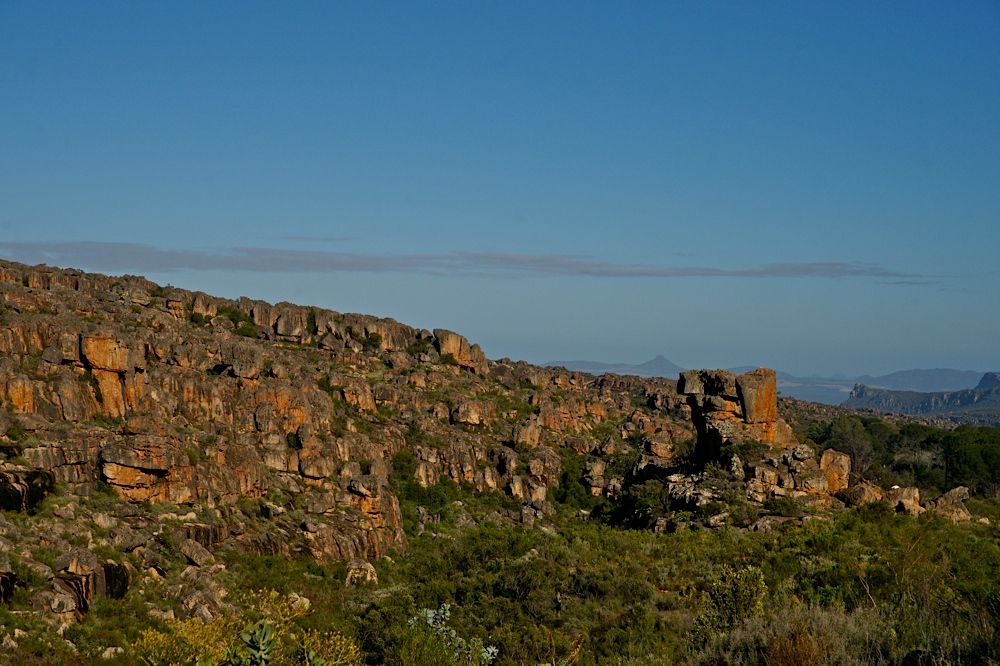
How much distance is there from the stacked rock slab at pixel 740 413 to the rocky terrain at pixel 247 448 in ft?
0.40

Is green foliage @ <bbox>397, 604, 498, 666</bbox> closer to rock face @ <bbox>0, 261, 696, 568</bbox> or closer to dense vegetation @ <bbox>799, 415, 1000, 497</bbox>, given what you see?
rock face @ <bbox>0, 261, 696, 568</bbox>

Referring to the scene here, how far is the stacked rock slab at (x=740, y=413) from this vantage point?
195ft

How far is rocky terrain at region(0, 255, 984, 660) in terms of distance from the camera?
161ft

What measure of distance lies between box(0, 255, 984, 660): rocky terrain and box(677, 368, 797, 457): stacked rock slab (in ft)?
0.40

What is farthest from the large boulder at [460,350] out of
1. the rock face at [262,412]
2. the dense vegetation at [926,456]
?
the dense vegetation at [926,456]

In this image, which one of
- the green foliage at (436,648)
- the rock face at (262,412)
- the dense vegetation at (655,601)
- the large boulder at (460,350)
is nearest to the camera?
the dense vegetation at (655,601)

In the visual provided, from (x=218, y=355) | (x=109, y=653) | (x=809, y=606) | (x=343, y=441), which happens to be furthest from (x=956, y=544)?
(x=218, y=355)

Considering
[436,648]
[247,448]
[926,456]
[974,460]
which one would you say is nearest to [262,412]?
[247,448]

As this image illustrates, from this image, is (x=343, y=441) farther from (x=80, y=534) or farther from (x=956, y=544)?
(x=956, y=544)

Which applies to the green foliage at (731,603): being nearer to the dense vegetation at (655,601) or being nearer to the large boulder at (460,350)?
the dense vegetation at (655,601)

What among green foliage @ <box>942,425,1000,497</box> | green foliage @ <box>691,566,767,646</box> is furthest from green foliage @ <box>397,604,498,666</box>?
green foliage @ <box>942,425,1000,497</box>

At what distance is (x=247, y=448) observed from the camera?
226ft

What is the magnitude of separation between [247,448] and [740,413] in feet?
121

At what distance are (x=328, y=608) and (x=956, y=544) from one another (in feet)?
103
